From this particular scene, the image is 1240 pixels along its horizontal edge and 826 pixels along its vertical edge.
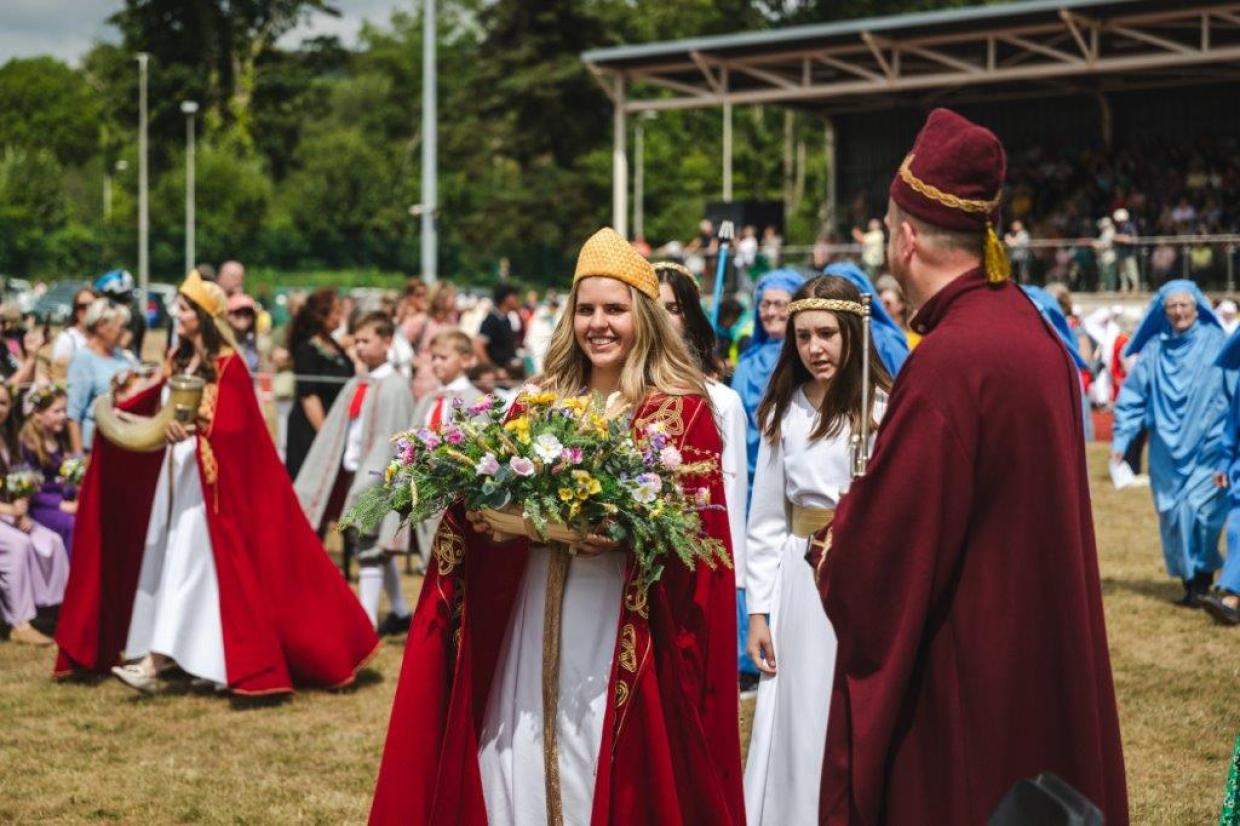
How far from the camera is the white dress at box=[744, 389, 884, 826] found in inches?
205

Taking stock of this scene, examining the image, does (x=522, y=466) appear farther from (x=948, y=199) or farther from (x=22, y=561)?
(x=22, y=561)

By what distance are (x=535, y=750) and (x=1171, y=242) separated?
22448 mm

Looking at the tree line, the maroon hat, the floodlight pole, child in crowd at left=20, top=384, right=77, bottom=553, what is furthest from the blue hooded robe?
the tree line

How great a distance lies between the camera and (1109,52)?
35.1 meters

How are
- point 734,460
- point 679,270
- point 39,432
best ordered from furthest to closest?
Result: point 39,432 → point 679,270 → point 734,460

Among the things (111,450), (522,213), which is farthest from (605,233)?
(522,213)

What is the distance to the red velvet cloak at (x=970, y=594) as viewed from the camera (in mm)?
3125

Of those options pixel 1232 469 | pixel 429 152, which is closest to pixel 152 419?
pixel 1232 469

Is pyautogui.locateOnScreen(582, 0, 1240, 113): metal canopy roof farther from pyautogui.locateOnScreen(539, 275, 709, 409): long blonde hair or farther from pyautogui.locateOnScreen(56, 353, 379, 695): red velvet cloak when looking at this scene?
pyautogui.locateOnScreen(539, 275, 709, 409): long blonde hair

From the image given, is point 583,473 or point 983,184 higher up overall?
point 983,184

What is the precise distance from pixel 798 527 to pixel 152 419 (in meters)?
4.10

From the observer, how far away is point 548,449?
4.26 m

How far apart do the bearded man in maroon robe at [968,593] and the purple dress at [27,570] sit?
8.16 meters

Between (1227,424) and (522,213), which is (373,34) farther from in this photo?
(1227,424)
